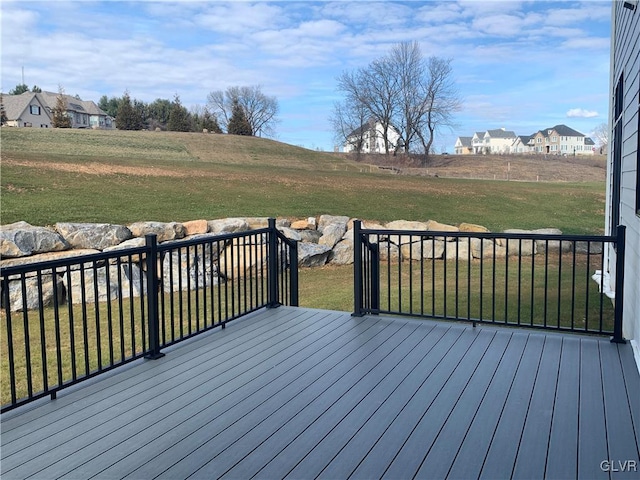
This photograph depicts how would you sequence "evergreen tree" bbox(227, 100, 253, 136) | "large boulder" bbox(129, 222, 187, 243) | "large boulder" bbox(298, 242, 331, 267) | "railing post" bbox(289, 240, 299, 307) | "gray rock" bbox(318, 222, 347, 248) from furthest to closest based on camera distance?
"evergreen tree" bbox(227, 100, 253, 136) → "gray rock" bbox(318, 222, 347, 248) → "large boulder" bbox(298, 242, 331, 267) → "large boulder" bbox(129, 222, 187, 243) → "railing post" bbox(289, 240, 299, 307)

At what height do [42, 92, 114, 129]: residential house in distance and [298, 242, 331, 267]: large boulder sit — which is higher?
[42, 92, 114, 129]: residential house in distance

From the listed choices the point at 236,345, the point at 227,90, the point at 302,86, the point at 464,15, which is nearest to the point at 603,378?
the point at 236,345

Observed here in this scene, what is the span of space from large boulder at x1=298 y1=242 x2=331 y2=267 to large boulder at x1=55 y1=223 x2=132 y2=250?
3444 millimetres

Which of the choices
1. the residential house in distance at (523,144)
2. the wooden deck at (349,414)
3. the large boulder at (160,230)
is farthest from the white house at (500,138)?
the wooden deck at (349,414)

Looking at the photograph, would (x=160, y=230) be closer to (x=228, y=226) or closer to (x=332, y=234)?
(x=228, y=226)

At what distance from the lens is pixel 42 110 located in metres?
46.8

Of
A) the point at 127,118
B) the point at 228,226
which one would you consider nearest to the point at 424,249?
the point at 228,226

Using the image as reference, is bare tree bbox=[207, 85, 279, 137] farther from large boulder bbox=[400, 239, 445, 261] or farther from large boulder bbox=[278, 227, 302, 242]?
large boulder bbox=[400, 239, 445, 261]

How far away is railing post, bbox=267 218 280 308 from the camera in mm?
5215

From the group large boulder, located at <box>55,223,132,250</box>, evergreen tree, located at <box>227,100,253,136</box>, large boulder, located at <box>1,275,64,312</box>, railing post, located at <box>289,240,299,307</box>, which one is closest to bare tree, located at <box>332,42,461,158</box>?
evergreen tree, located at <box>227,100,253,136</box>

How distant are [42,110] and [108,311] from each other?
169ft

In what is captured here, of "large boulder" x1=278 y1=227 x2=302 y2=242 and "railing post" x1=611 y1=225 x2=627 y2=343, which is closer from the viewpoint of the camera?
"railing post" x1=611 y1=225 x2=627 y2=343

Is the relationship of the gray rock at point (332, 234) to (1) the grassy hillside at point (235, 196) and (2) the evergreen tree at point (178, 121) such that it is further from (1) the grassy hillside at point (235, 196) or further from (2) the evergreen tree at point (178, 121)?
(2) the evergreen tree at point (178, 121)

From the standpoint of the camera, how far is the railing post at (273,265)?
5.21 m
